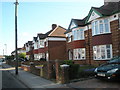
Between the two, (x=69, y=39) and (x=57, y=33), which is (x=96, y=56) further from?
(x=57, y=33)

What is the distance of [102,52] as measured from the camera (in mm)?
17125

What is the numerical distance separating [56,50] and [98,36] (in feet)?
51.0

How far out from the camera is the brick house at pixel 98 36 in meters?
15.9

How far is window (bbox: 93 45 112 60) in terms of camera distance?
16.5 meters

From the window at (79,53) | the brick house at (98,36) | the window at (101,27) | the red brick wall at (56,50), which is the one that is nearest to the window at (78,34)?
the brick house at (98,36)

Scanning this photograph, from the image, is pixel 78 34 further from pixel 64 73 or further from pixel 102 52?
pixel 64 73

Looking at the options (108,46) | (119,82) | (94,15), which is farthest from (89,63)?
(119,82)

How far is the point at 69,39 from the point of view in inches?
1005

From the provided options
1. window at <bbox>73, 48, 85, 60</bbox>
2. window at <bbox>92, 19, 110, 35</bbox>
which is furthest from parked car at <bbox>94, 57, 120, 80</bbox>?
window at <bbox>73, 48, 85, 60</bbox>

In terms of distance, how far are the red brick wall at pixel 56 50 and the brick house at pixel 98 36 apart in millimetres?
9616

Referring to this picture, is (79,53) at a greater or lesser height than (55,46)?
lesser

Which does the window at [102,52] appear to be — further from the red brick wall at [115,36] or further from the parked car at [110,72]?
the parked car at [110,72]

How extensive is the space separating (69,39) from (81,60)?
547 centimetres

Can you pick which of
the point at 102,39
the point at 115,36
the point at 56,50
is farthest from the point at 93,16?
the point at 56,50
